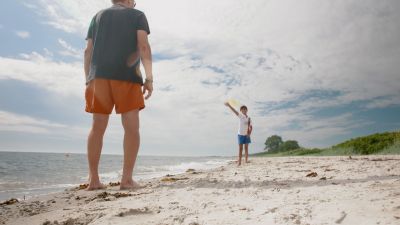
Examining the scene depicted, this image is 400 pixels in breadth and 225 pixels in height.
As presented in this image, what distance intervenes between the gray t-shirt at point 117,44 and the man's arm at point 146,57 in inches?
2.7

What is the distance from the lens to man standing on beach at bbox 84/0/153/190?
3975 millimetres

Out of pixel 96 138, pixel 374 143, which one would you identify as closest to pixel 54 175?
pixel 96 138

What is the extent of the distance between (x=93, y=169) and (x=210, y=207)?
2187mm

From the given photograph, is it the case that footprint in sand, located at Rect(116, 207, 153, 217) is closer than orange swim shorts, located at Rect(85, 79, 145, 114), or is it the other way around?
footprint in sand, located at Rect(116, 207, 153, 217)

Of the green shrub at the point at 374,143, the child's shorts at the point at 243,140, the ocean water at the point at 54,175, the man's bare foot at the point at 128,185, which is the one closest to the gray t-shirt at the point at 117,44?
the man's bare foot at the point at 128,185

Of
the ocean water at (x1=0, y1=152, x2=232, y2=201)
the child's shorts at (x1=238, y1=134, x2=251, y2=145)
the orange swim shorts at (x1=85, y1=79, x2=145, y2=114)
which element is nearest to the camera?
the orange swim shorts at (x1=85, y1=79, x2=145, y2=114)

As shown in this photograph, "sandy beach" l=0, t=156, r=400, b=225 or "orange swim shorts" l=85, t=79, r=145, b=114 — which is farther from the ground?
"orange swim shorts" l=85, t=79, r=145, b=114

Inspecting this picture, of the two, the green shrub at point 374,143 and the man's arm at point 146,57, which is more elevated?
the man's arm at point 146,57

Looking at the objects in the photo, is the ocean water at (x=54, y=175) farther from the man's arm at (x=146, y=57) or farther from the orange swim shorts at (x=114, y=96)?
the man's arm at (x=146, y=57)

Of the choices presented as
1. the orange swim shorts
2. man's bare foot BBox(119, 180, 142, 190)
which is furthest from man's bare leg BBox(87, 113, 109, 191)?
man's bare foot BBox(119, 180, 142, 190)

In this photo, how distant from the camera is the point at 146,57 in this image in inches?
164

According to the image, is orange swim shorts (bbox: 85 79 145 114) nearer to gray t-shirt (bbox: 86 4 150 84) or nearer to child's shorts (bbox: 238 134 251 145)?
gray t-shirt (bbox: 86 4 150 84)

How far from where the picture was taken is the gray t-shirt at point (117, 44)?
4.00 metres

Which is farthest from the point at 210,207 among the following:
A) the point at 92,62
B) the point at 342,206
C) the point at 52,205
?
the point at 92,62
